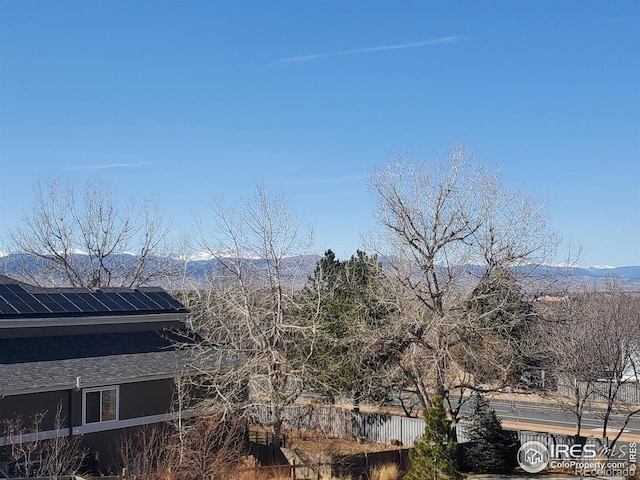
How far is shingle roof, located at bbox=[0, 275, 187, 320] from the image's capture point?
2172cm

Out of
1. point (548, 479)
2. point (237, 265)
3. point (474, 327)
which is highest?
point (237, 265)

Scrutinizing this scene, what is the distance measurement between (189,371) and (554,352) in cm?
1412

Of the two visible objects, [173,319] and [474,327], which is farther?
[173,319]

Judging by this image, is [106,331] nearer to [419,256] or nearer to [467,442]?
[419,256]

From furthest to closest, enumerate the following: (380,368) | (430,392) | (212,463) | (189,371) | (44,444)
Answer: (430,392) < (380,368) < (189,371) < (44,444) < (212,463)

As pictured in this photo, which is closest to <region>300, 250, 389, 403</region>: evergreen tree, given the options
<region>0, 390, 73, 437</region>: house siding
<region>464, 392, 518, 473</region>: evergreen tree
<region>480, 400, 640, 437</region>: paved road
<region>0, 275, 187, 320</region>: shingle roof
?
<region>464, 392, 518, 473</region>: evergreen tree

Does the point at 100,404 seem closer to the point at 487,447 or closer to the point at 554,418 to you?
the point at 487,447

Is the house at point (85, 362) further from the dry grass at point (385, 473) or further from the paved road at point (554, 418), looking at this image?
the paved road at point (554, 418)

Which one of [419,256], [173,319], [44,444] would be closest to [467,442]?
[419,256]

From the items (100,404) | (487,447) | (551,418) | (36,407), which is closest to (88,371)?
(100,404)

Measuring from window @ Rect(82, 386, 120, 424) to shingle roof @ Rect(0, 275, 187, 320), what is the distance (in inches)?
133

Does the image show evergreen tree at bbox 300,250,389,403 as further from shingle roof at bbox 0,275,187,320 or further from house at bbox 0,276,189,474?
shingle roof at bbox 0,275,187,320

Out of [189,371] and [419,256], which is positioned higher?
[419,256]

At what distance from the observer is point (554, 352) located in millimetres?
25812
